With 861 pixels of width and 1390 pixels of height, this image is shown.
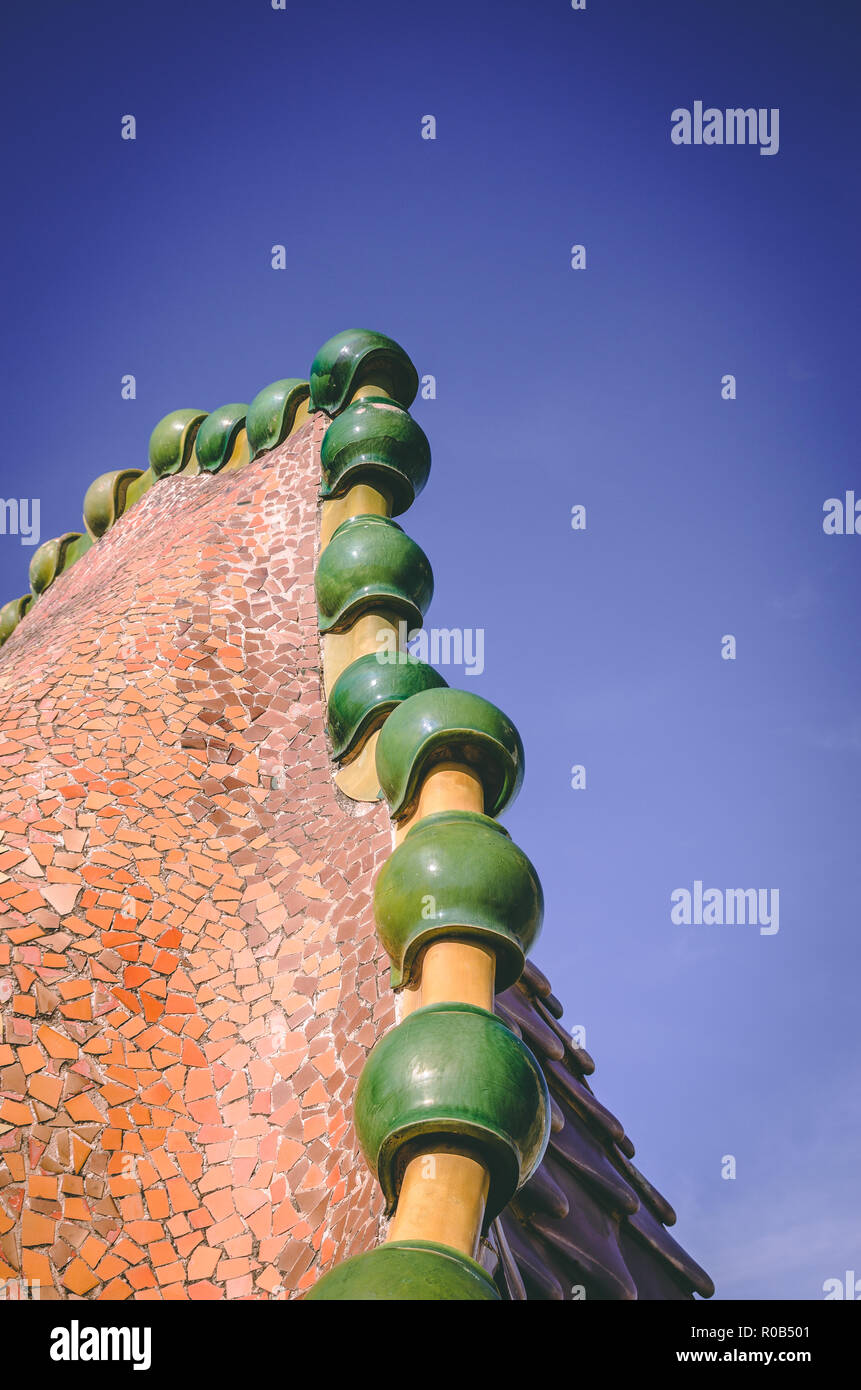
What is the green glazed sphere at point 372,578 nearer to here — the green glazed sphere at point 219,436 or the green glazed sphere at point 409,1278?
the green glazed sphere at point 219,436

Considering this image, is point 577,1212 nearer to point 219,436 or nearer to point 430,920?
point 430,920

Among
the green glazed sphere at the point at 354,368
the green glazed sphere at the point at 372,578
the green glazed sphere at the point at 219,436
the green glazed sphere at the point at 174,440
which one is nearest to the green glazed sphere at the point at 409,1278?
the green glazed sphere at the point at 372,578

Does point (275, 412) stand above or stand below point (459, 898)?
above

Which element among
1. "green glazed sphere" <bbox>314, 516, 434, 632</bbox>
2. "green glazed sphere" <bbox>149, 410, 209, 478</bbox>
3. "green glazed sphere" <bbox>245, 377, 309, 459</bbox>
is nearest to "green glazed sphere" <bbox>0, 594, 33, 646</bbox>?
"green glazed sphere" <bbox>149, 410, 209, 478</bbox>

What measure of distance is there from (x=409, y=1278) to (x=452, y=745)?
4.93ft

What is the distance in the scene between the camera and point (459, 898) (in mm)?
2977

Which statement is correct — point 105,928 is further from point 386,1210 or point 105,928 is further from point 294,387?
point 294,387

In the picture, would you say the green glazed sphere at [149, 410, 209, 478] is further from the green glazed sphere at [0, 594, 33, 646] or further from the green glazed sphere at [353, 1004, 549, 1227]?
the green glazed sphere at [353, 1004, 549, 1227]

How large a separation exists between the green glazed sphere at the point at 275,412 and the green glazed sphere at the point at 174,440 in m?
0.58

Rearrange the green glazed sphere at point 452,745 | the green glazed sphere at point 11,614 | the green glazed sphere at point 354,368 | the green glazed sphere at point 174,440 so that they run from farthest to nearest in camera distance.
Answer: the green glazed sphere at point 11,614 < the green glazed sphere at point 174,440 < the green glazed sphere at point 354,368 < the green glazed sphere at point 452,745

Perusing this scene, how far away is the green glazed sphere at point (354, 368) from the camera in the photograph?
17.0ft

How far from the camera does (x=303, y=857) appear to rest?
3805 millimetres

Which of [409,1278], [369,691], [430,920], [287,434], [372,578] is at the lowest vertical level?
[409,1278]

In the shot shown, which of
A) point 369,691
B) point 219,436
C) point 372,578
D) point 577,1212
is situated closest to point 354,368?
point 219,436
